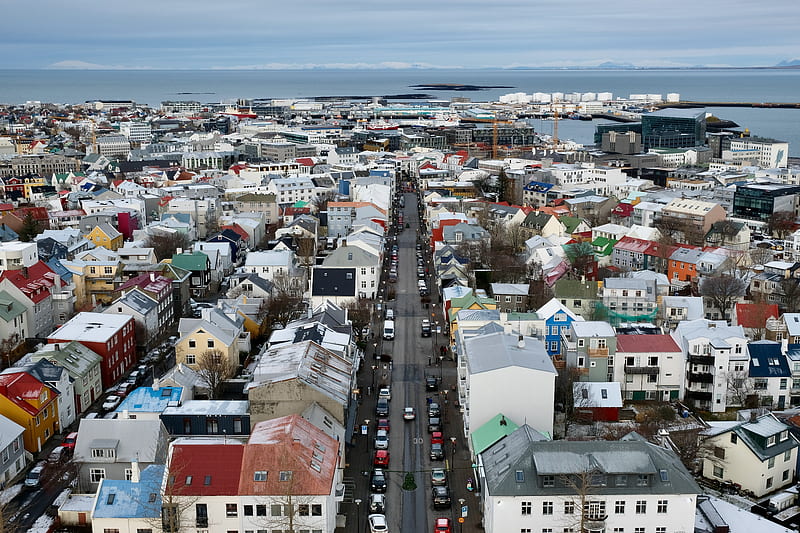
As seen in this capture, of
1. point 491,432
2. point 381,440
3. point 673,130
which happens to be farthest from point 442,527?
point 673,130

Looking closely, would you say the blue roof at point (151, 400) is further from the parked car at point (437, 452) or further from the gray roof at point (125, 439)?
the parked car at point (437, 452)

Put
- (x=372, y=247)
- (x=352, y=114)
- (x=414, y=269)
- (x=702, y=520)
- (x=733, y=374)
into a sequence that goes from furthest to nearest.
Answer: (x=352, y=114) < (x=414, y=269) < (x=372, y=247) < (x=733, y=374) < (x=702, y=520)

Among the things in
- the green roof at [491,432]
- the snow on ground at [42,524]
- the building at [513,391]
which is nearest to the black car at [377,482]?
the green roof at [491,432]

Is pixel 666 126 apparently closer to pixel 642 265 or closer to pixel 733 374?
pixel 642 265

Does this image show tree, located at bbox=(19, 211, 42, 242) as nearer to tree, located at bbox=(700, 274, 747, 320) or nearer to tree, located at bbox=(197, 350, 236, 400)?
tree, located at bbox=(197, 350, 236, 400)

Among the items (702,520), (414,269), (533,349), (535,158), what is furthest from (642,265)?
(535,158)

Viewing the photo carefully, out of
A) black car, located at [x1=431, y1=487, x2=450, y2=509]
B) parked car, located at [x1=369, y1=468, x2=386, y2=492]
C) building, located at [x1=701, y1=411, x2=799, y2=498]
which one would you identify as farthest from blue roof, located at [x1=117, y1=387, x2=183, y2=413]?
building, located at [x1=701, y1=411, x2=799, y2=498]
